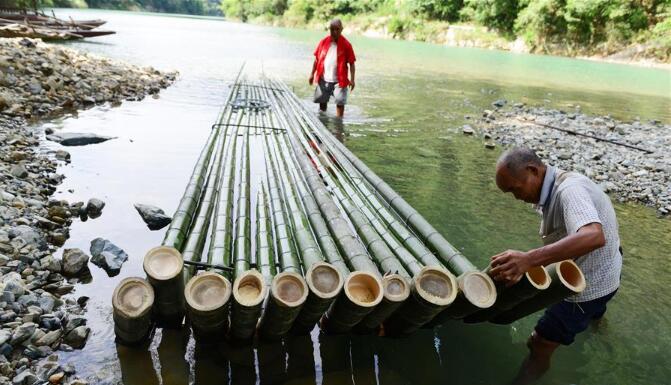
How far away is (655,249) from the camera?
5.19 meters

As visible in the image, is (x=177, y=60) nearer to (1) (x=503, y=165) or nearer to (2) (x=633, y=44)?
(1) (x=503, y=165)

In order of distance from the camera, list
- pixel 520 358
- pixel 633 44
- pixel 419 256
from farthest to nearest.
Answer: pixel 633 44, pixel 419 256, pixel 520 358

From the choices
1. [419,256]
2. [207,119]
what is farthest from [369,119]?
[419,256]

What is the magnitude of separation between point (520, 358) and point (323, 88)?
7.53m

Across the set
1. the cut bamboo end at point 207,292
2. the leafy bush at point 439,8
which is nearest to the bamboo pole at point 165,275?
the cut bamboo end at point 207,292

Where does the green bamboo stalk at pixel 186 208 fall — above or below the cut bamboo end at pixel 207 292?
below

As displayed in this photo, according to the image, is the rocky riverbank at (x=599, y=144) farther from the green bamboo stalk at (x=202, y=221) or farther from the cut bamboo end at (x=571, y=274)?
the green bamboo stalk at (x=202, y=221)

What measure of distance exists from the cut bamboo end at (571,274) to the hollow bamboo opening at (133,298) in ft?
7.39

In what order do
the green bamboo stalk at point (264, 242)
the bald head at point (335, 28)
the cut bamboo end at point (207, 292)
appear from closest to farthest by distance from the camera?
the cut bamboo end at point (207, 292)
the green bamboo stalk at point (264, 242)
the bald head at point (335, 28)

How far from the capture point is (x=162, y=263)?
2.56 metres

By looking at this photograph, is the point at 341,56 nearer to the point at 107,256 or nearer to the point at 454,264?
the point at 107,256

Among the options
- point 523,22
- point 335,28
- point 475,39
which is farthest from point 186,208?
point 475,39

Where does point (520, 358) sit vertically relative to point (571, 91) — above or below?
below

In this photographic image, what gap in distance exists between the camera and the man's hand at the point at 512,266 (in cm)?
242
